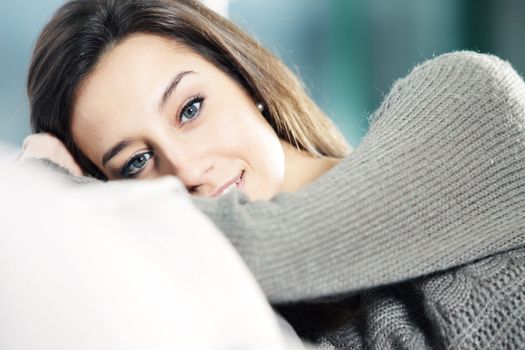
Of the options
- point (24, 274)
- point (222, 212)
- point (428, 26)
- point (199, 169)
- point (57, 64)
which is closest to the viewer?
point (24, 274)

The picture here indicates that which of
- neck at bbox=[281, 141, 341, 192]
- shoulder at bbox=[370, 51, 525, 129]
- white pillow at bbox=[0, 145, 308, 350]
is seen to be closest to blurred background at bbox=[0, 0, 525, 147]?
neck at bbox=[281, 141, 341, 192]

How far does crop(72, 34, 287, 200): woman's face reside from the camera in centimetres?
104

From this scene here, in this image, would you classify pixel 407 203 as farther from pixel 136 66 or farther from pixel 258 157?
pixel 136 66

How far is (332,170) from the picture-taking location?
707 millimetres

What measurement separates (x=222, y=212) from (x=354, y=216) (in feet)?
0.47

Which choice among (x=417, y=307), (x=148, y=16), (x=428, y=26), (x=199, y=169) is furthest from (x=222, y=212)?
(x=428, y=26)

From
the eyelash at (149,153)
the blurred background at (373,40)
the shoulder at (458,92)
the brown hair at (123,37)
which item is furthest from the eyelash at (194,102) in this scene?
the blurred background at (373,40)

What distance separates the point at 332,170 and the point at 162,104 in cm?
45

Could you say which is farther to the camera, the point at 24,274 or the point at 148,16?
the point at 148,16

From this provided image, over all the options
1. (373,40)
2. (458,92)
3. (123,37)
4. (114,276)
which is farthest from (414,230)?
(373,40)

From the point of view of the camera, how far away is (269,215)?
0.63 m

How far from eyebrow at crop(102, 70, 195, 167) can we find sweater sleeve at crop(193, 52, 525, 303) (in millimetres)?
399

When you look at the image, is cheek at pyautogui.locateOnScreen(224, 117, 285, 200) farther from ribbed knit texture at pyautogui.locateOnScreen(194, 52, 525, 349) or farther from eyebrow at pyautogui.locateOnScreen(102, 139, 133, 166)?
ribbed knit texture at pyautogui.locateOnScreen(194, 52, 525, 349)

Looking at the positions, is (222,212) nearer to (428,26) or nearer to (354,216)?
(354,216)
